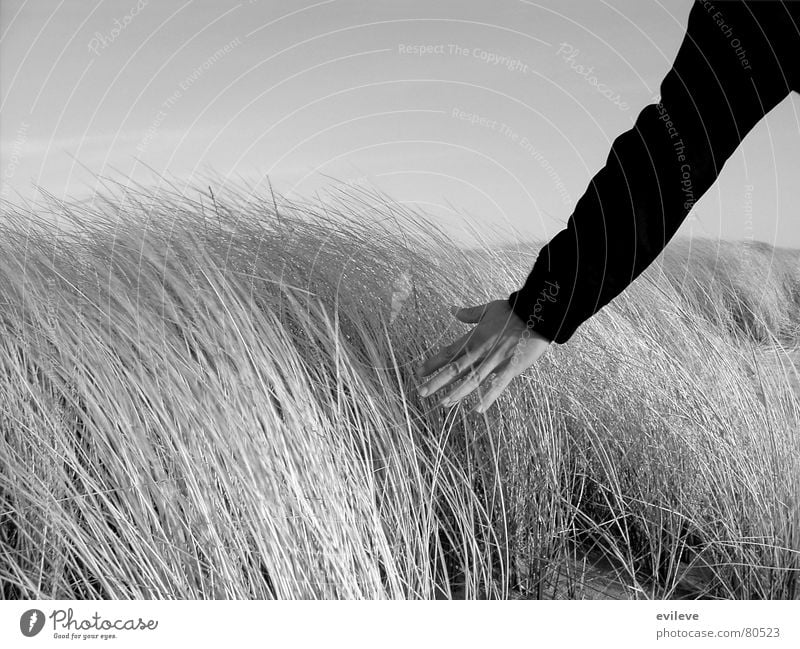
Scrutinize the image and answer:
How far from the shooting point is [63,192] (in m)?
2.24

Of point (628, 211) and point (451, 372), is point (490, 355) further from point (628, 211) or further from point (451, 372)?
point (628, 211)

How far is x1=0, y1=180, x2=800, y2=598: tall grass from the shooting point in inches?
48.9

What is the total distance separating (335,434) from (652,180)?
756 millimetres

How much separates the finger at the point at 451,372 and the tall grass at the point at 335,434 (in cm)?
21

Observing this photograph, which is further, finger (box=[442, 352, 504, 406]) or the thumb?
the thumb

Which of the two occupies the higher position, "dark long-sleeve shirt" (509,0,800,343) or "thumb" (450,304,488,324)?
"dark long-sleeve shirt" (509,0,800,343)

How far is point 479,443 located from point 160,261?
0.86 meters
